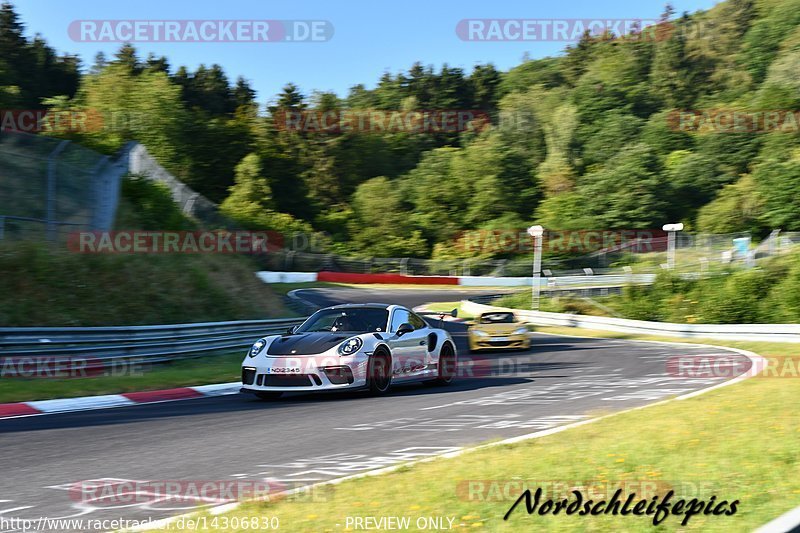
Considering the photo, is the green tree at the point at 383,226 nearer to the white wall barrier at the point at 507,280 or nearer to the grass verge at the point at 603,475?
the white wall barrier at the point at 507,280

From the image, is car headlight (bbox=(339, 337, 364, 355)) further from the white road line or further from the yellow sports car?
the yellow sports car

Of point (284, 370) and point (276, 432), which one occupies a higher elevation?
point (284, 370)

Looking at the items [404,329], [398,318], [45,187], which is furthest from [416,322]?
[45,187]

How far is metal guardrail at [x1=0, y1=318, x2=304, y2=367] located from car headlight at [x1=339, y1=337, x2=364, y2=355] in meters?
5.11

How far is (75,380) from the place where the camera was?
42.0ft

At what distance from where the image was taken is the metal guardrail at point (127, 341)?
13023mm

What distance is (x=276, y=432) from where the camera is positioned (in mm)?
8297

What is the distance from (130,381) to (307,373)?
380 cm

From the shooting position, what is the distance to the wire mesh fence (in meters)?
16.4
